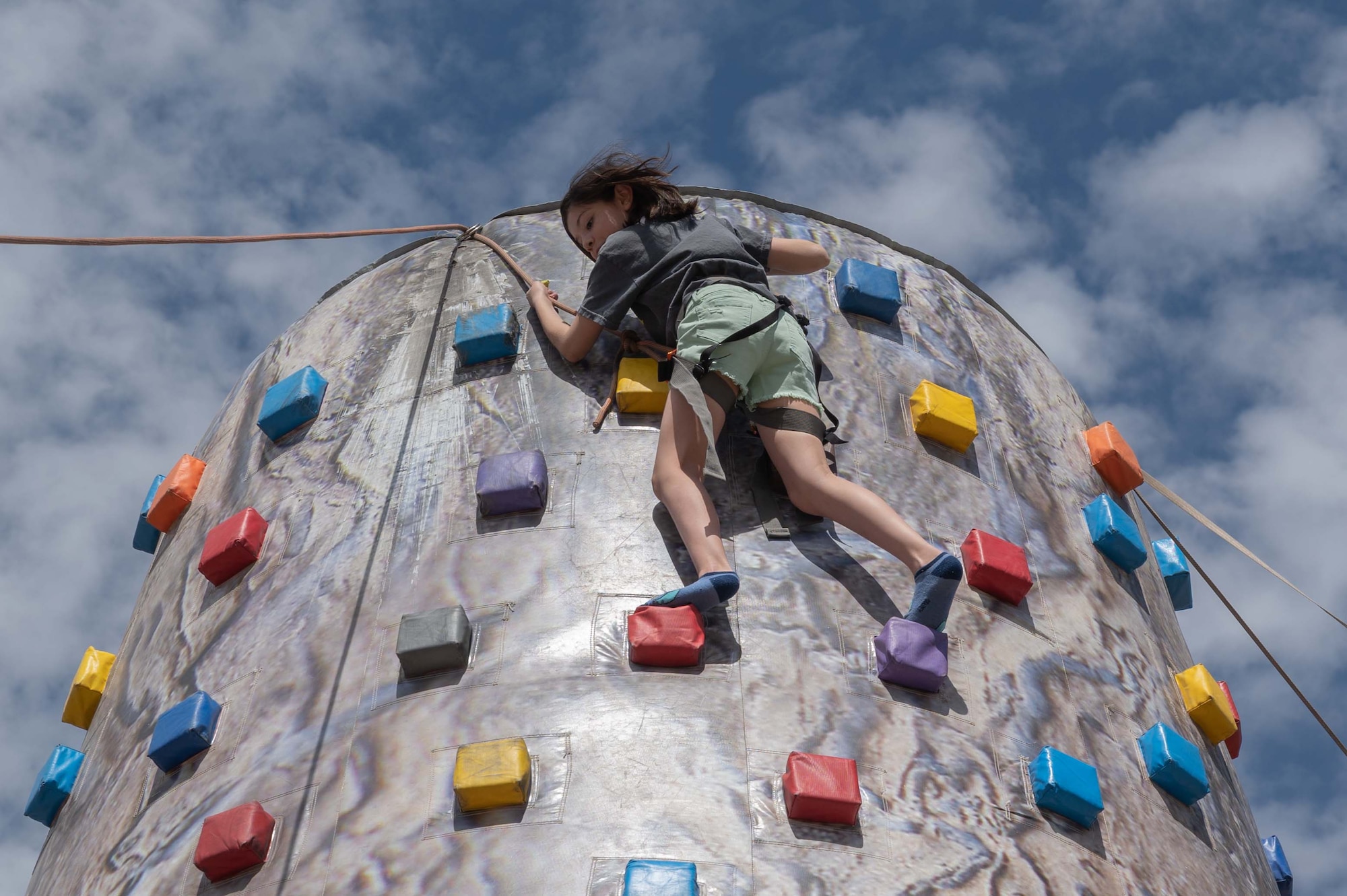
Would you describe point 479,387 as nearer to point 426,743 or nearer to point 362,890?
point 426,743

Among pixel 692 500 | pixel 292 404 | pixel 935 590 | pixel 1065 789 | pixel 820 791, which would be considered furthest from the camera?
pixel 292 404

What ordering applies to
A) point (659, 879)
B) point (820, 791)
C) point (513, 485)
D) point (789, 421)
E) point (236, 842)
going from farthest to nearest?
1. point (789, 421)
2. point (513, 485)
3. point (236, 842)
4. point (820, 791)
5. point (659, 879)

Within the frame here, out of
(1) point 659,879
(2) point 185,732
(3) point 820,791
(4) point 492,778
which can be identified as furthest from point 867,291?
(2) point 185,732

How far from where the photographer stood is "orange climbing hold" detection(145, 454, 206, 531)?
649cm

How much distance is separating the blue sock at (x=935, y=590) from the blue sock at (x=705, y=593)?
58 centimetres

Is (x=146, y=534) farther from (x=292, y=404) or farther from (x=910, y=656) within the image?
(x=910, y=656)

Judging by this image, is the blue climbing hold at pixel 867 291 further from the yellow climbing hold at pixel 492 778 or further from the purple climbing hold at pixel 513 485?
the yellow climbing hold at pixel 492 778

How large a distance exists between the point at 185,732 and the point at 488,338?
1852 mm

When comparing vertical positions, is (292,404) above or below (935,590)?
above

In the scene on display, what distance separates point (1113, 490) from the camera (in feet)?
21.4

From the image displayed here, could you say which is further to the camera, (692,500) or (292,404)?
(292,404)

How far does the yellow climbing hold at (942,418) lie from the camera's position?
5781mm

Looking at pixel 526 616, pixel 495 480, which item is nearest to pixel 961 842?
pixel 526 616

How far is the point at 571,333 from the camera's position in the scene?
5797 mm
